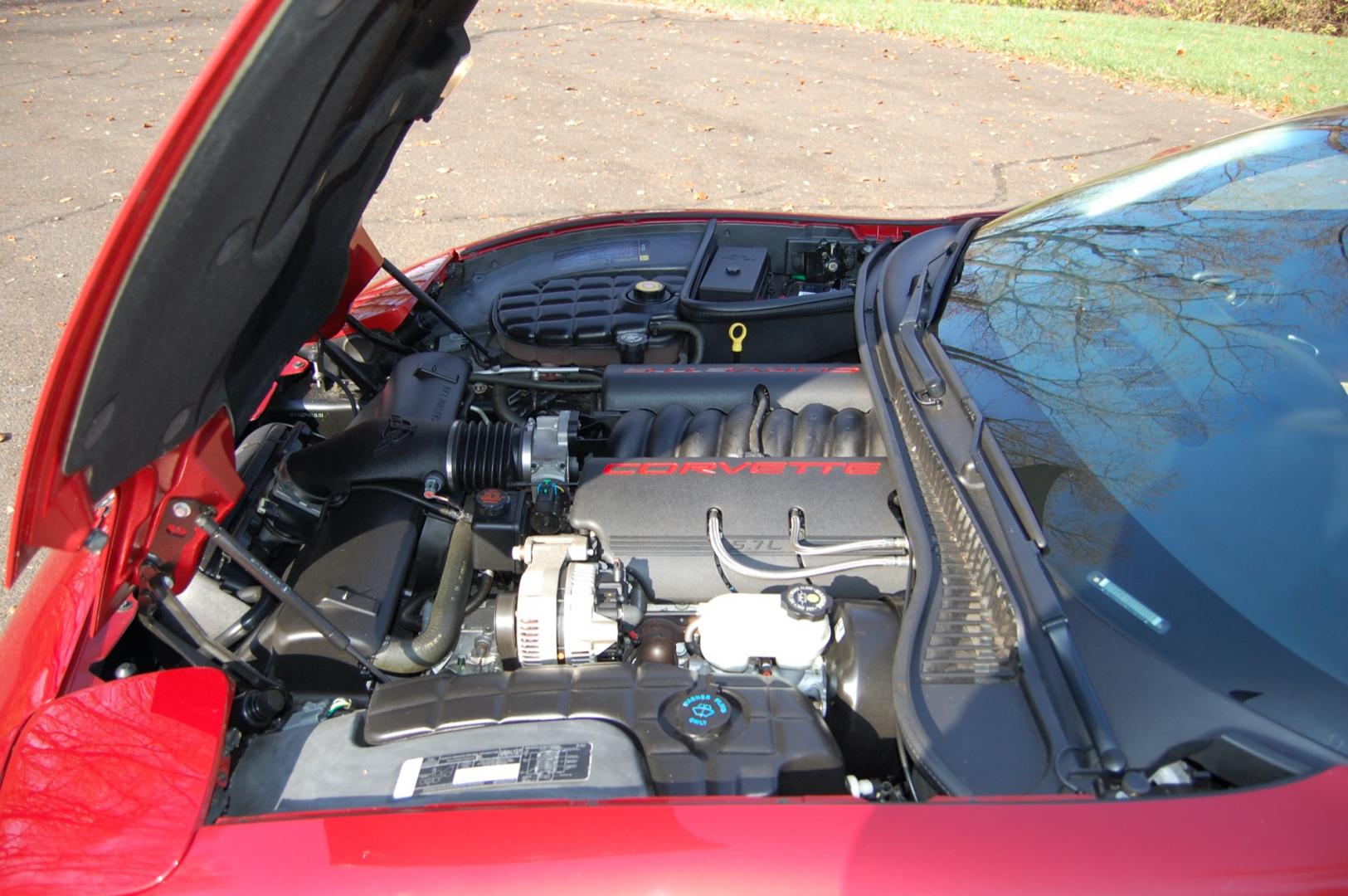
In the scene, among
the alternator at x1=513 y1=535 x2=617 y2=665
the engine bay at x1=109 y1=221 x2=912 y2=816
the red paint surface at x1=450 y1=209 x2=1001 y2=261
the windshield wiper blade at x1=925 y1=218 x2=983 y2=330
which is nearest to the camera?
the engine bay at x1=109 y1=221 x2=912 y2=816

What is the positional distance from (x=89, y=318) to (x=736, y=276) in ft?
7.73

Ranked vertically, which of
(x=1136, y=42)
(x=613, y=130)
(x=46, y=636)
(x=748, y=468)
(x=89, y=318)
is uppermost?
(x=89, y=318)

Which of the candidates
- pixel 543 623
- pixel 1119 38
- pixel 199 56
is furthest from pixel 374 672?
A: pixel 1119 38

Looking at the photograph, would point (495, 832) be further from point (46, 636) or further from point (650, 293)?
point (650, 293)

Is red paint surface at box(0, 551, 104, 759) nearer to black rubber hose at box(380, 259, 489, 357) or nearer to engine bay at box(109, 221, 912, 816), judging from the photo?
engine bay at box(109, 221, 912, 816)

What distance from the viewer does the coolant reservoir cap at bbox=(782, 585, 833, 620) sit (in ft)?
5.57

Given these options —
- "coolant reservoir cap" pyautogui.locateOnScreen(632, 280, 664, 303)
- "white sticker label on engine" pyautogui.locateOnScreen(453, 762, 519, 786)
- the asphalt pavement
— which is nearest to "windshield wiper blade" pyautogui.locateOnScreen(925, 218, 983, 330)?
"coolant reservoir cap" pyautogui.locateOnScreen(632, 280, 664, 303)

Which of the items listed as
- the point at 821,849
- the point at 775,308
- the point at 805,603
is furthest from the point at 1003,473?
the point at 775,308

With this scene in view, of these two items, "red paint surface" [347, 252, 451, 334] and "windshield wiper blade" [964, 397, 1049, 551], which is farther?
"red paint surface" [347, 252, 451, 334]

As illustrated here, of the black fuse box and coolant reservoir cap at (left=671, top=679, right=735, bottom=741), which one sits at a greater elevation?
coolant reservoir cap at (left=671, top=679, right=735, bottom=741)

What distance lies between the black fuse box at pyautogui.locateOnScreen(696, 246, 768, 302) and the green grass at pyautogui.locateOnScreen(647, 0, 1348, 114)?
768 cm

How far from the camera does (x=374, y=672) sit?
71.9 inches

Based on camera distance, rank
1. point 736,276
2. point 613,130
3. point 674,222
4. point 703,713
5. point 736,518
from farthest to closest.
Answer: point 613,130
point 674,222
point 736,276
point 736,518
point 703,713

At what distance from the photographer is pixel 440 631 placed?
1.91 meters
